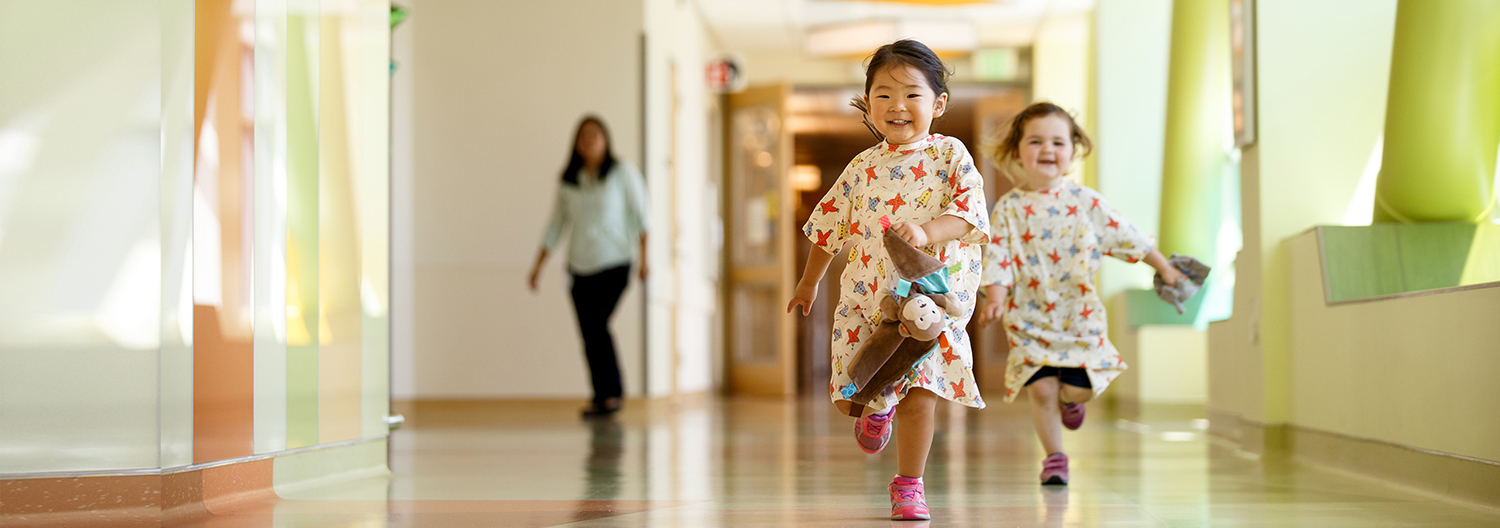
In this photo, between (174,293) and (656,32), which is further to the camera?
(656,32)

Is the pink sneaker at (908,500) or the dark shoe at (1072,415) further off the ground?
the dark shoe at (1072,415)

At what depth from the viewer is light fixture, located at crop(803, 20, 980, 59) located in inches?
320

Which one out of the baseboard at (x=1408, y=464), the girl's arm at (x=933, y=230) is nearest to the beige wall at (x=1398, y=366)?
the baseboard at (x=1408, y=464)

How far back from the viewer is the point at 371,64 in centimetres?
326

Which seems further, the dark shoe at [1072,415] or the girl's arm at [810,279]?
the dark shoe at [1072,415]

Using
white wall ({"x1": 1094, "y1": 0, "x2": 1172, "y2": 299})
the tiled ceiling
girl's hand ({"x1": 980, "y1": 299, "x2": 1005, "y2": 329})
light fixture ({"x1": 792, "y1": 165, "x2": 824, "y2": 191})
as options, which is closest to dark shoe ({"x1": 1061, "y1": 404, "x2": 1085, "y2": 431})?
girl's hand ({"x1": 980, "y1": 299, "x2": 1005, "y2": 329})

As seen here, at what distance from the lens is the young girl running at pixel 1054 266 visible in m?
2.99

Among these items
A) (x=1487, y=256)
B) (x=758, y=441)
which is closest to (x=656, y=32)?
(x=758, y=441)

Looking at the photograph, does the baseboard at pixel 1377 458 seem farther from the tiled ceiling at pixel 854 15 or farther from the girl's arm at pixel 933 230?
the tiled ceiling at pixel 854 15

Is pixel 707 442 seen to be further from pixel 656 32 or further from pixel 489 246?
pixel 656 32

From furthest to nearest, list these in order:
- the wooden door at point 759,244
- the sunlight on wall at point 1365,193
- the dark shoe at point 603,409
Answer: the wooden door at point 759,244 < the dark shoe at point 603,409 < the sunlight on wall at point 1365,193

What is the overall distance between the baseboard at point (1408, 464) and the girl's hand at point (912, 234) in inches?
46.9

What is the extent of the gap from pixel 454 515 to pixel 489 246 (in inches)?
198

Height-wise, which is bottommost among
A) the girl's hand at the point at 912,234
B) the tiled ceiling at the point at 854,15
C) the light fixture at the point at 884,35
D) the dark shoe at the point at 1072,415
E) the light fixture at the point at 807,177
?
the dark shoe at the point at 1072,415
